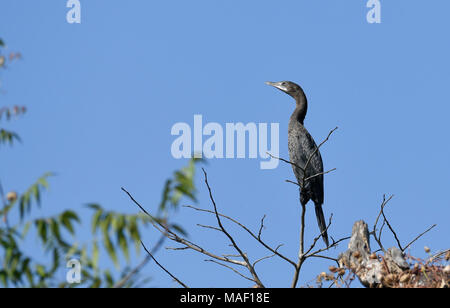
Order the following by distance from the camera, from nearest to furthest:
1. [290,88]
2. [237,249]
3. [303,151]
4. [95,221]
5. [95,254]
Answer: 1. [95,254]
2. [95,221]
3. [237,249]
4. [303,151]
5. [290,88]

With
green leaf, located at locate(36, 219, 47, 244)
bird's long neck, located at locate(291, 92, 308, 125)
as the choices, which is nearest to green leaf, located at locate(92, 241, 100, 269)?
green leaf, located at locate(36, 219, 47, 244)

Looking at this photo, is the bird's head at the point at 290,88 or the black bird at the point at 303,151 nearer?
the black bird at the point at 303,151

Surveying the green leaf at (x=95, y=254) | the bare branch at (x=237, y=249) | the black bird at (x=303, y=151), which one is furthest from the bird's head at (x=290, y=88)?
the green leaf at (x=95, y=254)

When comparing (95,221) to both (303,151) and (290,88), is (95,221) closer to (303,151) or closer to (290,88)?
(303,151)

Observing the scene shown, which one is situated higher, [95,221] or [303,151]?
[303,151]

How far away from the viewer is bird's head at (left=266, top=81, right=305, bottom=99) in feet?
29.1

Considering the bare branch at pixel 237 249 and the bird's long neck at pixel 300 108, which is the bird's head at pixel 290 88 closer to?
the bird's long neck at pixel 300 108

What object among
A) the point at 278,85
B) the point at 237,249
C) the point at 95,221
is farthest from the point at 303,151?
the point at 95,221

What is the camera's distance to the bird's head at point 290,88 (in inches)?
349

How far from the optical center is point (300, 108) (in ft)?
28.7

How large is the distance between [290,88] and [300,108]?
1.32 feet

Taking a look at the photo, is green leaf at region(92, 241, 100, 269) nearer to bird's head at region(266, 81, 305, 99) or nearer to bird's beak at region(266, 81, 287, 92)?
bird's head at region(266, 81, 305, 99)

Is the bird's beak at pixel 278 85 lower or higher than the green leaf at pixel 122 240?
higher
